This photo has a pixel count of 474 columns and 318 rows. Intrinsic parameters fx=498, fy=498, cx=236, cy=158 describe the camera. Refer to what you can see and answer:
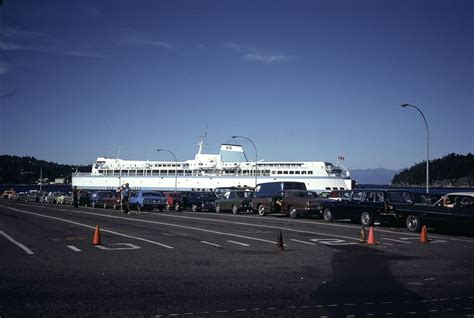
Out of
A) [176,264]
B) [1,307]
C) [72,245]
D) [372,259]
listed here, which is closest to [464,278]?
[372,259]

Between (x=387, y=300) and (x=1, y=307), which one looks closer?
(x=1, y=307)

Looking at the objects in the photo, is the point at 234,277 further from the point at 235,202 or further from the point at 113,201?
the point at 113,201

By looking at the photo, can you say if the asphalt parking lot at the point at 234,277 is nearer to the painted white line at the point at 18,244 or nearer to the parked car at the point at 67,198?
the painted white line at the point at 18,244

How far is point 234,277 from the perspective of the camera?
9.22 m

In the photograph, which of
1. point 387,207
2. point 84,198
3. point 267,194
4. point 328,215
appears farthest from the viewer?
point 84,198

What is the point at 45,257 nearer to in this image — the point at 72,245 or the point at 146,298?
the point at 72,245

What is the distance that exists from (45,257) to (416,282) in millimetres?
8244

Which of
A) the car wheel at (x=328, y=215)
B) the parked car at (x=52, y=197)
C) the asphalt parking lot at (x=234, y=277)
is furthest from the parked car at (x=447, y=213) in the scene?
the parked car at (x=52, y=197)

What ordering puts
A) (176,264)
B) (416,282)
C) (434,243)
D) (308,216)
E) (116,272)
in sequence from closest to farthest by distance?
(416,282) → (116,272) → (176,264) → (434,243) → (308,216)

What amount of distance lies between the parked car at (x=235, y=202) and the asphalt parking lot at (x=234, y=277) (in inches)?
699

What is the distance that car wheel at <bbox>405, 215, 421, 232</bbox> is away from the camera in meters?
19.1

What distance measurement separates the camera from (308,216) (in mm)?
30609

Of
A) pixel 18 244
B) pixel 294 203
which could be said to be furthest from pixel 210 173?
pixel 18 244

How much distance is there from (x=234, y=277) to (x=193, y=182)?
91984 mm
